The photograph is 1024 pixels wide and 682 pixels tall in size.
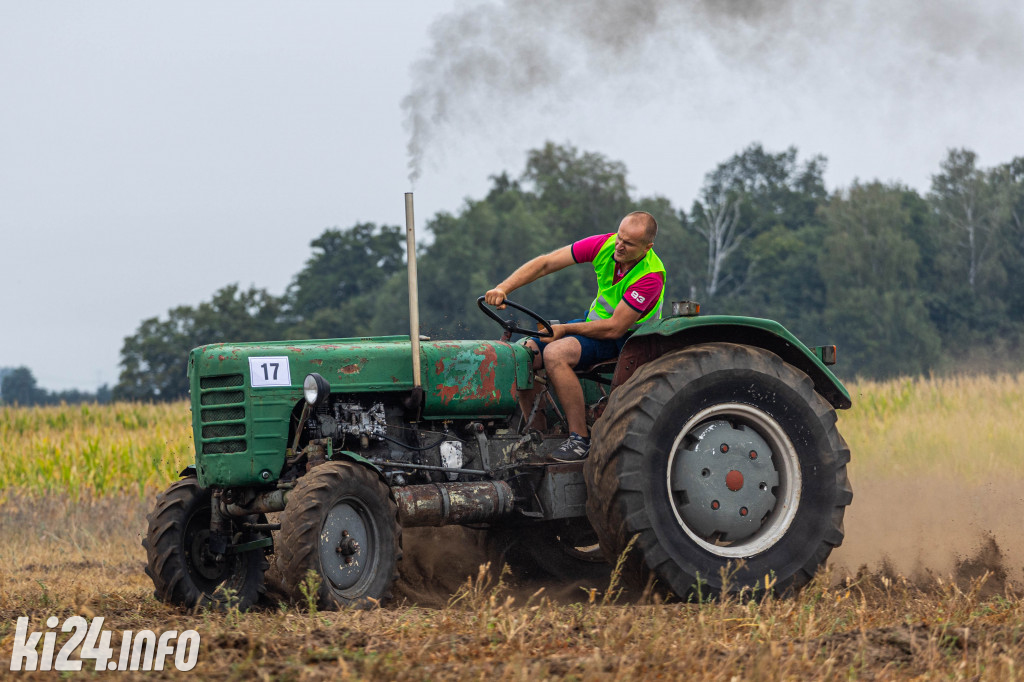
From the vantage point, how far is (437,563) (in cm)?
727

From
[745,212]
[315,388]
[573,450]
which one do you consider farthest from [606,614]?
[745,212]

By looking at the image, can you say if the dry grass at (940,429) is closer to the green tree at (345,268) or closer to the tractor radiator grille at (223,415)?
the tractor radiator grille at (223,415)

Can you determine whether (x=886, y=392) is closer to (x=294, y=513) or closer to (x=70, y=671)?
(x=294, y=513)

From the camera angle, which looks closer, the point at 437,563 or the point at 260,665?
the point at 260,665

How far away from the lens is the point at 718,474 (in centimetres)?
615

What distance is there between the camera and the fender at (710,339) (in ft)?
20.4

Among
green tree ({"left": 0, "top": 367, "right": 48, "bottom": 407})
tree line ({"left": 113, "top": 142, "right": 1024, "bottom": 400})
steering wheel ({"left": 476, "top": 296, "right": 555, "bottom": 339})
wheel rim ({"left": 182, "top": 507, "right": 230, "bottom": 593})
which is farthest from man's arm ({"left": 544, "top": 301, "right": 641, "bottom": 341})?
green tree ({"left": 0, "top": 367, "right": 48, "bottom": 407})

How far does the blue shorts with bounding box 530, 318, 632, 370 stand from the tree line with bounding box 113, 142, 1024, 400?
3116cm

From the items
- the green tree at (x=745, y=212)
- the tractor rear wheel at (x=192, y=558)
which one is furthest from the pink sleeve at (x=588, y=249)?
the green tree at (x=745, y=212)

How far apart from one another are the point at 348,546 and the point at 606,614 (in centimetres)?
134

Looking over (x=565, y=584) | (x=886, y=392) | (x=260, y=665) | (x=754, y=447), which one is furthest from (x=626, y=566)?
(x=886, y=392)

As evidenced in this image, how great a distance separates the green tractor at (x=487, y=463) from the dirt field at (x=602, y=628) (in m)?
0.26

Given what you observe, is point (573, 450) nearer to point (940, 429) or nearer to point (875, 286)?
point (940, 429)

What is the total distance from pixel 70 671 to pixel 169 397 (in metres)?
38.7
